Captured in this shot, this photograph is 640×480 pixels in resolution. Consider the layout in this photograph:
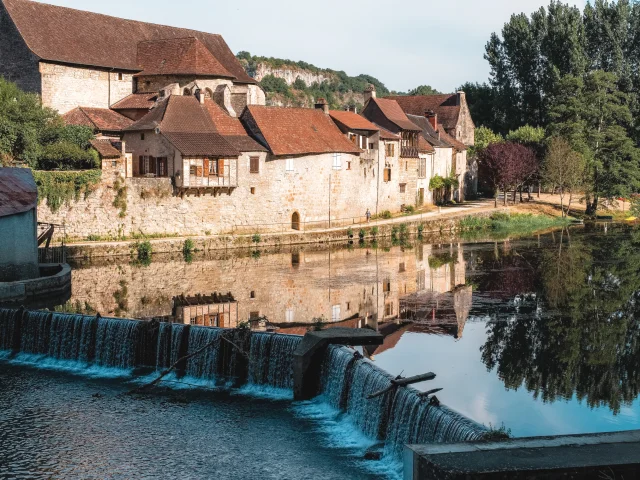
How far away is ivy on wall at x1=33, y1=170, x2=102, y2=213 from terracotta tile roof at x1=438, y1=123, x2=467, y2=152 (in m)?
29.4

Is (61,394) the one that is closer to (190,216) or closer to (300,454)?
(300,454)

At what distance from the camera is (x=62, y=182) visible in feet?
120

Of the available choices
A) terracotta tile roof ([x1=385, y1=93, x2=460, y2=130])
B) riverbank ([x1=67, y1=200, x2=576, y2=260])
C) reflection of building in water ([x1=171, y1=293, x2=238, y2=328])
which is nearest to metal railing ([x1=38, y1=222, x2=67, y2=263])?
A: riverbank ([x1=67, y1=200, x2=576, y2=260])

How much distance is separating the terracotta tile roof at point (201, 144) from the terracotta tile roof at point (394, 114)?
15.4 m

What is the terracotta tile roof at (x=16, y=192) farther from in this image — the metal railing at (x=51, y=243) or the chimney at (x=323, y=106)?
the chimney at (x=323, y=106)

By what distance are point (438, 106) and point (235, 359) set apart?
48.6 meters

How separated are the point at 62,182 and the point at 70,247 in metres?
3.44

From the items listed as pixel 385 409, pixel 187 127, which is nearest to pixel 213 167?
pixel 187 127

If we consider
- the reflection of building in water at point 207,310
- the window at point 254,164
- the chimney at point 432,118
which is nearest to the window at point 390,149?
the chimney at point 432,118

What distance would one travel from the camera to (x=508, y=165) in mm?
54344

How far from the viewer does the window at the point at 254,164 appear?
42250mm

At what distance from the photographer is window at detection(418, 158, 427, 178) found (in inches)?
2140

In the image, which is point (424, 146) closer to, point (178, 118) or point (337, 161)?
point (337, 161)

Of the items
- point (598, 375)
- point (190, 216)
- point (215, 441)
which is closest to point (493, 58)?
point (190, 216)
